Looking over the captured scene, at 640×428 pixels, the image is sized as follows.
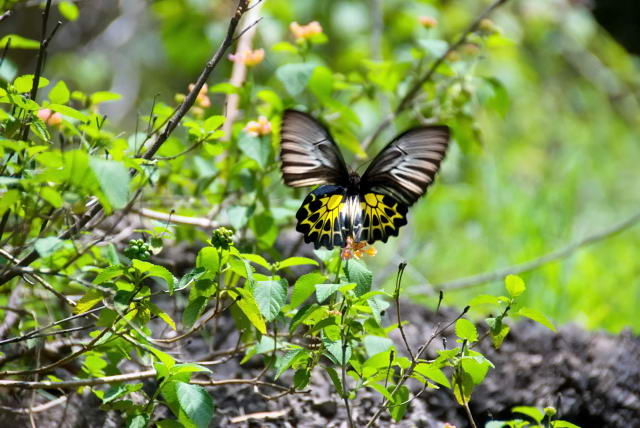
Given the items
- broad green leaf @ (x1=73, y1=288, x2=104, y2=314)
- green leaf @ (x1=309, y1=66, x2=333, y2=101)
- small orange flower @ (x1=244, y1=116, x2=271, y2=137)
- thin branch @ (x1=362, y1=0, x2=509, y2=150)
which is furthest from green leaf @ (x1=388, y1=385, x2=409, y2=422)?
thin branch @ (x1=362, y1=0, x2=509, y2=150)

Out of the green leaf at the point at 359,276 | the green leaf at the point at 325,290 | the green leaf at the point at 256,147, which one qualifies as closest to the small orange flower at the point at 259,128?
the green leaf at the point at 256,147

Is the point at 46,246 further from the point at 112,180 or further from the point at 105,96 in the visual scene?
the point at 105,96

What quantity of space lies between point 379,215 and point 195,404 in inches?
28.2

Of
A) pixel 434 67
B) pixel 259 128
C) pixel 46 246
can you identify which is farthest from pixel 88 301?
pixel 434 67

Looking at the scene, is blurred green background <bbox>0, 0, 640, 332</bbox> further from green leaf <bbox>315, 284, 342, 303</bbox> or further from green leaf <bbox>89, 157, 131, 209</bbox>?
green leaf <bbox>89, 157, 131, 209</bbox>

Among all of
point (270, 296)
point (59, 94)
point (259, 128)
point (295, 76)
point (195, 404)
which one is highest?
point (295, 76)

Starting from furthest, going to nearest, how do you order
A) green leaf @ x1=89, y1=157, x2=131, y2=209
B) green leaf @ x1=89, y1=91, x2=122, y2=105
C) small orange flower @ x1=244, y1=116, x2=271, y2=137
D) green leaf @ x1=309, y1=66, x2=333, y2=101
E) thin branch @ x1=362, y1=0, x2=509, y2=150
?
1. thin branch @ x1=362, y1=0, x2=509, y2=150
2. green leaf @ x1=309, y1=66, x2=333, y2=101
3. small orange flower @ x1=244, y1=116, x2=271, y2=137
4. green leaf @ x1=89, y1=91, x2=122, y2=105
5. green leaf @ x1=89, y1=157, x2=131, y2=209

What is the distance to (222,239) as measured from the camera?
1.31 metres

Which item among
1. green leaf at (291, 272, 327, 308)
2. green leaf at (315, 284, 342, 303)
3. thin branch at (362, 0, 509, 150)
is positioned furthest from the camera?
thin branch at (362, 0, 509, 150)

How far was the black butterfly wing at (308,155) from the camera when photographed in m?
1.75

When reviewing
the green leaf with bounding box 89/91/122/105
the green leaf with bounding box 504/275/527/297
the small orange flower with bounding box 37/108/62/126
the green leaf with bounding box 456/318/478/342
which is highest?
the green leaf with bounding box 89/91/122/105

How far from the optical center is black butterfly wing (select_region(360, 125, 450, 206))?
1.71m

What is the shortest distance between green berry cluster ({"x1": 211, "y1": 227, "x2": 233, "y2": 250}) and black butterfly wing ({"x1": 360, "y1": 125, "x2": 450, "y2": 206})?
21.3 inches

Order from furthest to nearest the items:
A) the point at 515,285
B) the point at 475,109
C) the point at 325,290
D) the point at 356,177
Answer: the point at 475,109 < the point at 356,177 < the point at 515,285 < the point at 325,290
